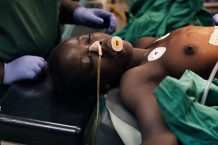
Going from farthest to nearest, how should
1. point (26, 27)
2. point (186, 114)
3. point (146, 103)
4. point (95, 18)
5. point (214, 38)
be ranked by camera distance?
point (95, 18), point (26, 27), point (214, 38), point (146, 103), point (186, 114)

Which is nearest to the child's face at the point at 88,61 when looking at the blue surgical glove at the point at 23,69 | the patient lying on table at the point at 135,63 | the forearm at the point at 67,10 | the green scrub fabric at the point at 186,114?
the patient lying on table at the point at 135,63

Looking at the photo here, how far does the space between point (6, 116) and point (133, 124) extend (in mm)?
427

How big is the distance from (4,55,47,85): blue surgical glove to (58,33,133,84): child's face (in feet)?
0.35

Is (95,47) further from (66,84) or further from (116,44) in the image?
(66,84)

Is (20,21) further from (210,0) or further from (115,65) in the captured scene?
(210,0)

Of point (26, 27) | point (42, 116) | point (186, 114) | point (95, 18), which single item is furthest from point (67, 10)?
point (186, 114)

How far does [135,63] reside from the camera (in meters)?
1.36

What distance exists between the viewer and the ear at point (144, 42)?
150cm

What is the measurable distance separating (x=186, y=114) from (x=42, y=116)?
1.61ft

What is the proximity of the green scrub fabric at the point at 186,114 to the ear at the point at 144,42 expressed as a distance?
1.84 ft

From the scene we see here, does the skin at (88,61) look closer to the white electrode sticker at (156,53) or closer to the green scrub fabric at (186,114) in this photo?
the white electrode sticker at (156,53)

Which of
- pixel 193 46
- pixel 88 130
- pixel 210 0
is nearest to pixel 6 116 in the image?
pixel 88 130

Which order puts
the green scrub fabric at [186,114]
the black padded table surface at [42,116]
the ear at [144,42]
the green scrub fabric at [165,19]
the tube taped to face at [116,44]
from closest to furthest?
the green scrub fabric at [186,114]
the black padded table surface at [42,116]
the tube taped to face at [116,44]
the ear at [144,42]
the green scrub fabric at [165,19]

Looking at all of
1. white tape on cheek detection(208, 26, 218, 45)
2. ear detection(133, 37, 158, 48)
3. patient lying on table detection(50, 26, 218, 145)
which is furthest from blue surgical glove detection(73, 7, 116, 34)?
white tape on cheek detection(208, 26, 218, 45)
